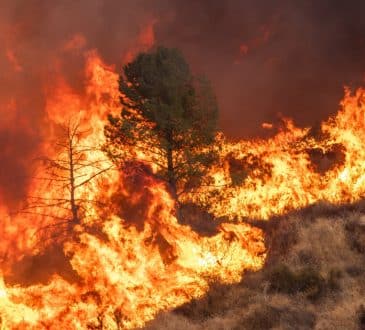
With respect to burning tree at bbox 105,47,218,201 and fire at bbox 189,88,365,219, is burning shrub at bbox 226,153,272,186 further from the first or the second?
burning tree at bbox 105,47,218,201

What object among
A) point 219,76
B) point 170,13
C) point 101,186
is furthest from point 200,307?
point 170,13

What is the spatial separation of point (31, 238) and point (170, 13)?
20.1 meters

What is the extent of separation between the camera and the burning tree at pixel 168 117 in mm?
16828

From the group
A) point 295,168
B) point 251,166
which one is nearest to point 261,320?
point 251,166

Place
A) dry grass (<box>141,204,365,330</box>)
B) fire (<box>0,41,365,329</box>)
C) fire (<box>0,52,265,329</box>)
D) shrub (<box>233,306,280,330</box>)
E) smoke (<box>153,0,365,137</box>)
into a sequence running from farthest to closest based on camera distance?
smoke (<box>153,0,365,137</box>) → fire (<box>0,41,365,329</box>) → fire (<box>0,52,265,329</box>) → shrub (<box>233,306,280,330</box>) → dry grass (<box>141,204,365,330</box>)

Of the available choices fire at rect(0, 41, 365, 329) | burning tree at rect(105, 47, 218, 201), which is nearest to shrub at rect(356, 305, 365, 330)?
fire at rect(0, 41, 365, 329)

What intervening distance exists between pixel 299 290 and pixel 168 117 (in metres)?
8.09

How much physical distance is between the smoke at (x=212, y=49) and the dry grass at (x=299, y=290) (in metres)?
9.96

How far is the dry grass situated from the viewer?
9.73m

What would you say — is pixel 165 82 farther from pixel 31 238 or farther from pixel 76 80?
pixel 76 80

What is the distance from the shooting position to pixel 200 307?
1152 centimetres

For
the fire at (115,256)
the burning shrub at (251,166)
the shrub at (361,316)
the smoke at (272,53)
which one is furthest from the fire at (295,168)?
the shrub at (361,316)

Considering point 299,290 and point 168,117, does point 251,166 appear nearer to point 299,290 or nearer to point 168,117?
point 168,117

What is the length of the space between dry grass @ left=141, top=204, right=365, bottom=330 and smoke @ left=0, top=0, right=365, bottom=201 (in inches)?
392
